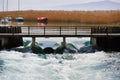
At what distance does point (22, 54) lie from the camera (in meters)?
43.8

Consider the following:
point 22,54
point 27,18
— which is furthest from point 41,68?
point 27,18

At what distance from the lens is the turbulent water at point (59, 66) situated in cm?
3122

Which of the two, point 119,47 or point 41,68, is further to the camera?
point 119,47

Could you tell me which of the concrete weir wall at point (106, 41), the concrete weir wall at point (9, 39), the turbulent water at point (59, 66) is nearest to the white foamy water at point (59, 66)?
the turbulent water at point (59, 66)

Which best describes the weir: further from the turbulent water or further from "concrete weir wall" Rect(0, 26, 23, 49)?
the turbulent water

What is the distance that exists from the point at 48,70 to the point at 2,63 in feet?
17.4

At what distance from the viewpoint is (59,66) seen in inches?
1417

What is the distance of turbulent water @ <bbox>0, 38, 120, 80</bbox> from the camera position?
3122 cm

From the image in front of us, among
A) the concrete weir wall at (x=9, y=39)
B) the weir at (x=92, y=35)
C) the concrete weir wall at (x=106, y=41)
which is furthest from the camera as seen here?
the concrete weir wall at (x=106, y=41)

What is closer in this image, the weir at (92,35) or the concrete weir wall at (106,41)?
the weir at (92,35)

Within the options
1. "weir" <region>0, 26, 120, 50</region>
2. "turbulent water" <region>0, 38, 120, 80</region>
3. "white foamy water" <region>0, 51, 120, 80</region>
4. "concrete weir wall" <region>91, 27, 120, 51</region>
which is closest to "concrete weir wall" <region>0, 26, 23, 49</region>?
"weir" <region>0, 26, 120, 50</region>

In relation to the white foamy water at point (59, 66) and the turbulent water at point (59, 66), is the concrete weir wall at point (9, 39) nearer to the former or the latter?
the turbulent water at point (59, 66)

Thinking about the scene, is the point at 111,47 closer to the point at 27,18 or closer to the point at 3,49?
the point at 3,49

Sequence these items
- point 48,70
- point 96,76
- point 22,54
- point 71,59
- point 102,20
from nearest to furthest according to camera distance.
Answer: point 96,76 < point 48,70 < point 71,59 < point 22,54 < point 102,20
